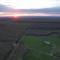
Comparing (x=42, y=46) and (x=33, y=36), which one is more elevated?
(x=33, y=36)

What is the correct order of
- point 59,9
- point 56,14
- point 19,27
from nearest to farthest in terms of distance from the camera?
point 19,27
point 56,14
point 59,9

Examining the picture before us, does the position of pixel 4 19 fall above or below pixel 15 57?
above

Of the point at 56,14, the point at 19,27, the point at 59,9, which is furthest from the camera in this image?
the point at 59,9

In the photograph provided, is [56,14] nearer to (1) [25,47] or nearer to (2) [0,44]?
(1) [25,47]

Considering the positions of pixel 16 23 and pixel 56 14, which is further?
pixel 56 14

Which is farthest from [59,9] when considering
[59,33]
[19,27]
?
[19,27]
